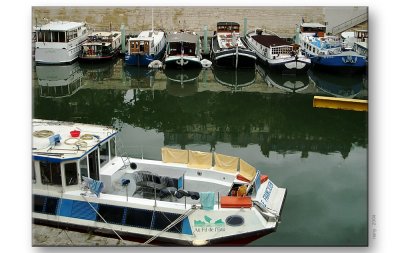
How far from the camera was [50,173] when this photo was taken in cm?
725

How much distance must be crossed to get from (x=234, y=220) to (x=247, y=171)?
3.34ft

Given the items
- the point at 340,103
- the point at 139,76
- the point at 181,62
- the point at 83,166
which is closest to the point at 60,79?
the point at 139,76

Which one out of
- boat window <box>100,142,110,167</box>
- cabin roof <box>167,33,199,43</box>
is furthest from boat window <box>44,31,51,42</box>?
boat window <box>100,142,110,167</box>

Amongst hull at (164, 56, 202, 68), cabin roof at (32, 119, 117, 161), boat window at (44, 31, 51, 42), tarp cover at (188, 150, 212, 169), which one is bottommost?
tarp cover at (188, 150, 212, 169)

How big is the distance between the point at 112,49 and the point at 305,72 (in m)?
6.52

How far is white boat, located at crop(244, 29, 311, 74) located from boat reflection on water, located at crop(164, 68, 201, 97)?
6.77ft

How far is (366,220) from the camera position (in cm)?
670

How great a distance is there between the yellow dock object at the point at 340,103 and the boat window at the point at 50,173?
429 centimetres

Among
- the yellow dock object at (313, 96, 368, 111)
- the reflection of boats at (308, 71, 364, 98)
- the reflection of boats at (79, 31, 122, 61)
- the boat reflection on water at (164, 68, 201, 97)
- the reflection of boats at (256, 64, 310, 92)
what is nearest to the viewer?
the yellow dock object at (313, 96, 368, 111)

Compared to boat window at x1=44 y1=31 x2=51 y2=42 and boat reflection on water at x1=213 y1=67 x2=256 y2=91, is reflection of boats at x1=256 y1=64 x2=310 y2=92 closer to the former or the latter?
boat reflection on water at x1=213 y1=67 x2=256 y2=91

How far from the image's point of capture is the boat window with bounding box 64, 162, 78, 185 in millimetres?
7227

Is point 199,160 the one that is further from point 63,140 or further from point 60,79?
point 60,79

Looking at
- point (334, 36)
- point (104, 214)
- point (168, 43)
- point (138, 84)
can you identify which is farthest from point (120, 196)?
point (168, 43)

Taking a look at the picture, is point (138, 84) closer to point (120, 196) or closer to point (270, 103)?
point (270, 103)
